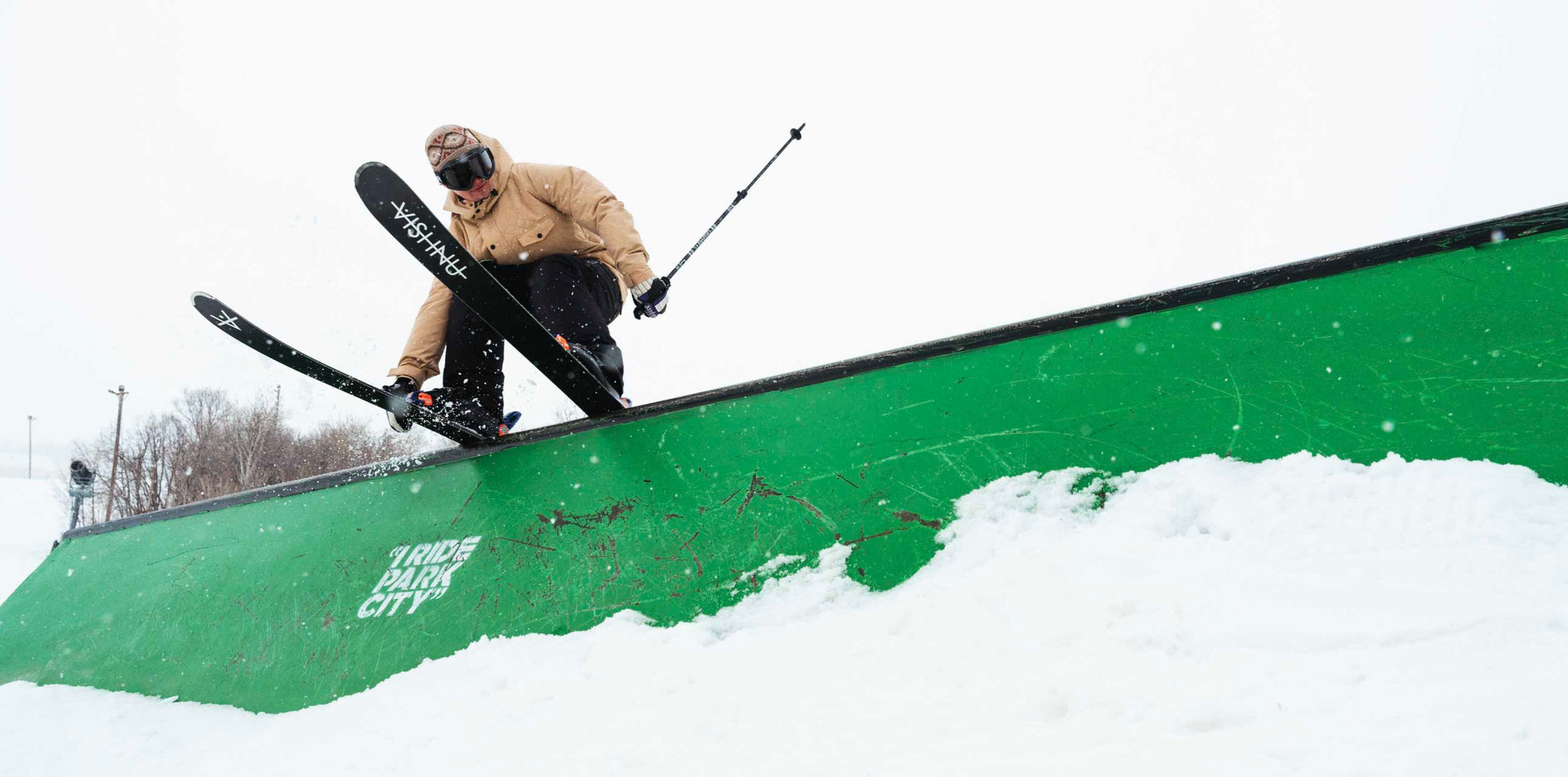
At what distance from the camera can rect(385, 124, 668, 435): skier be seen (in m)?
2.83

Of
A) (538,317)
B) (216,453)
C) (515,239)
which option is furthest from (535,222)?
(216,453)

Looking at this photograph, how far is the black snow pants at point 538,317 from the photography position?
9.56 feet

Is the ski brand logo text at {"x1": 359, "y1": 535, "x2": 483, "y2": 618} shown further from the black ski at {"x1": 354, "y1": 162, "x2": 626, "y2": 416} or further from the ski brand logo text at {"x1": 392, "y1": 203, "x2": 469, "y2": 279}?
the ski brand logo text at {"x1": 392, "y1": 203, "x2": 469, "y2": 279}

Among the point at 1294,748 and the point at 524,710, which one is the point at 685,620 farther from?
the point at 1294,748

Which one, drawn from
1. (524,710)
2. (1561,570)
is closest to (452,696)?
(524,710)

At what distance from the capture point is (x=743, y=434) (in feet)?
7.80

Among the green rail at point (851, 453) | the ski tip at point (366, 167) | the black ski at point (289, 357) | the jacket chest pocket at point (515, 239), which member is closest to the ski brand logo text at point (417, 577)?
the green rail at point (851, 453)

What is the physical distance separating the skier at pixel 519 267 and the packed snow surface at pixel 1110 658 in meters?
1.25

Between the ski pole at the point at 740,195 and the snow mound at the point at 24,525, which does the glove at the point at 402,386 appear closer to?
the ski pole at the point at 740,195

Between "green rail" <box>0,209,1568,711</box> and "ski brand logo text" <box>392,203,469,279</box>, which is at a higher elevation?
"ski brand logo text" <box>392,203,469,279</box>

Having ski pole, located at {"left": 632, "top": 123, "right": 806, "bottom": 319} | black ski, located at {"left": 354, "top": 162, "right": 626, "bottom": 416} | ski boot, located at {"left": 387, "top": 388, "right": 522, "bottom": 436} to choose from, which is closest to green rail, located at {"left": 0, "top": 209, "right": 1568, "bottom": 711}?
ski boot, located at {"left": 387, "top": 388, "right": 522, "bottom": 436}

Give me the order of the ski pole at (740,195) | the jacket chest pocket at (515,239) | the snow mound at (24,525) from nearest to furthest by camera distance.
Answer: the jacket chest pocket at (515,239)
the ski pole at (740,195)
the snow mound at (24,525)

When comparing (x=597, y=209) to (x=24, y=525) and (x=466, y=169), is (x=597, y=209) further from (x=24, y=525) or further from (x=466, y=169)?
(x=24, y=525)

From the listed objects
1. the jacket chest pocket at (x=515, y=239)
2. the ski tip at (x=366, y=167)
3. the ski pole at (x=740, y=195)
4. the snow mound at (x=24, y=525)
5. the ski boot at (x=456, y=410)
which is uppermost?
the snow mound at (x=24, y=525)
